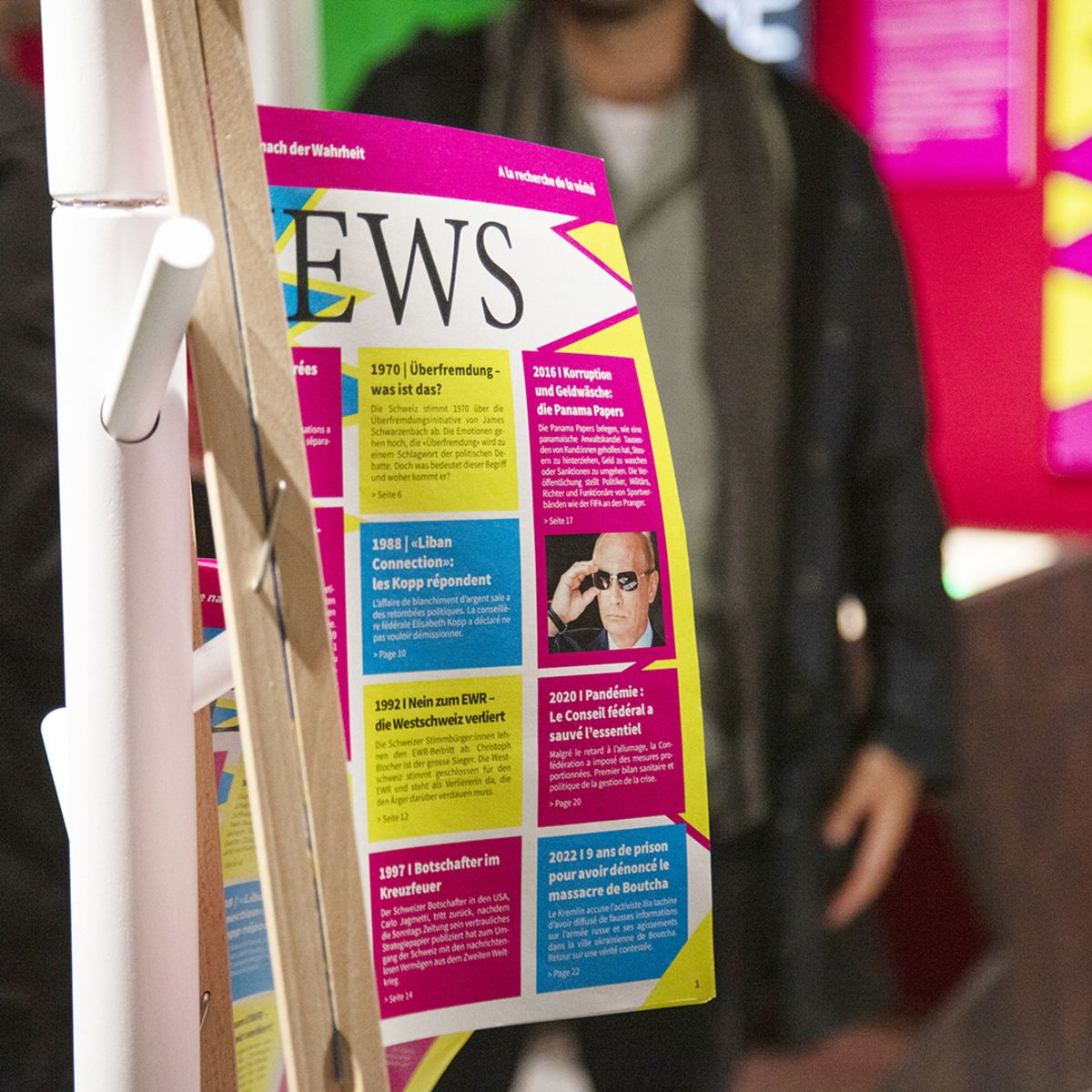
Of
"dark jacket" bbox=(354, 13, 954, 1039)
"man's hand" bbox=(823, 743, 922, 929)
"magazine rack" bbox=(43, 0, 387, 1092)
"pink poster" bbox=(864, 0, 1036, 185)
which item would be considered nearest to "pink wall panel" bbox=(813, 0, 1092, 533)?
"pink poster" bbox=(864, 0, 1036, 185)

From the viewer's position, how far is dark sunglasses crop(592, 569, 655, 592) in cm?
67

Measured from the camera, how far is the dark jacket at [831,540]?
82.5 inches

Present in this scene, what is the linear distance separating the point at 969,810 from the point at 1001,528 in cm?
100

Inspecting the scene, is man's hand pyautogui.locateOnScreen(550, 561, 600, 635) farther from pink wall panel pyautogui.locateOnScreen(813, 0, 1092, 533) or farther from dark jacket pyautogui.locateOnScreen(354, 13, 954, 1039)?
pink wall panel pyautogui.locateOnScreen(813, 0, 1092, 533)

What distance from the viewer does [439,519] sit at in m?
0.63

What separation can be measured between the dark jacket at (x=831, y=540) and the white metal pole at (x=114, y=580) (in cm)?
160

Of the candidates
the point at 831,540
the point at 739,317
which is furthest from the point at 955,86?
the point at 831,540

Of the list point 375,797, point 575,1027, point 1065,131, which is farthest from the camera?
point 1065,131

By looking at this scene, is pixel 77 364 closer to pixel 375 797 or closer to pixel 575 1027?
pixel 375 797

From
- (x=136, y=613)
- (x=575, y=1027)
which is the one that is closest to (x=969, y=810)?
(x=575, y=1027)

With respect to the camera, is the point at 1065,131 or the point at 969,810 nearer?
the point at 969,810

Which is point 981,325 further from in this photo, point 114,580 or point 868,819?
point 114,580

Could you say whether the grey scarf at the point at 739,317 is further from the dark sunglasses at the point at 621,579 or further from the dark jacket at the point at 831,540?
the dark sunglasses at the point at 621,579

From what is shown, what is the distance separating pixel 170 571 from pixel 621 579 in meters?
0.23
